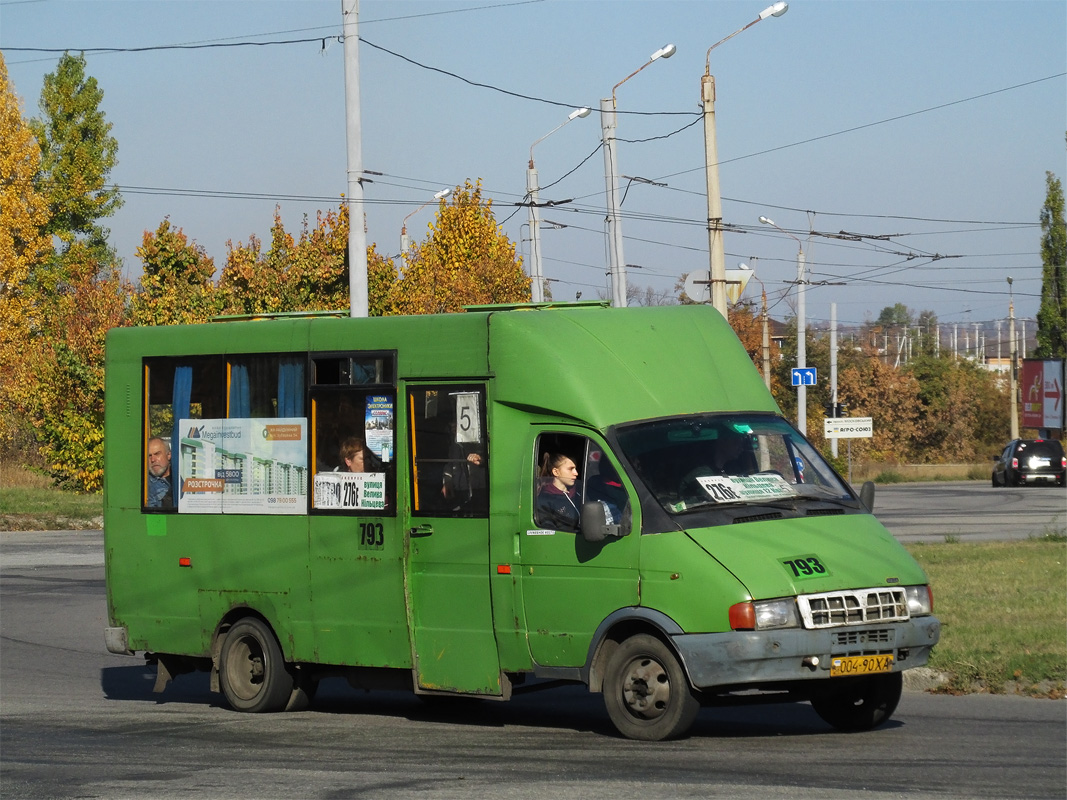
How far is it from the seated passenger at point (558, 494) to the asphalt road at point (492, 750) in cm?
135

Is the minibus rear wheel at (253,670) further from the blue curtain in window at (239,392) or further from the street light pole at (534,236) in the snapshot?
the street light pole at (534,236)

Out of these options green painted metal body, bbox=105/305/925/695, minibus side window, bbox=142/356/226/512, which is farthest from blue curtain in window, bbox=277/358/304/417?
minibus side window, bbox=142/356/226/512

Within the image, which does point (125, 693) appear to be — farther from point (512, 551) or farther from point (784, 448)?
point (784, 448)

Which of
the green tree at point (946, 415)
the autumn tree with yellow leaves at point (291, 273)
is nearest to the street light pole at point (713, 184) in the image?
the autumn tree with yellow leaves at point (291, 273)

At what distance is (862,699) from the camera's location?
30.3 feet

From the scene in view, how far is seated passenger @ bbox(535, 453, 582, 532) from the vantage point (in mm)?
9344

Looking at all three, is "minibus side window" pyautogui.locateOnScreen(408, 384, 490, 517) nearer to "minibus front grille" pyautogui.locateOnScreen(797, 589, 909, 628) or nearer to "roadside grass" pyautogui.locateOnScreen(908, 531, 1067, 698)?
"minibus front grille" pyautogui.locateOnScreen(797, 589, 909, 628)

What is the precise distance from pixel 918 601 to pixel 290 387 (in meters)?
4.77

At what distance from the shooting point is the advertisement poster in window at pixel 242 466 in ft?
35.4

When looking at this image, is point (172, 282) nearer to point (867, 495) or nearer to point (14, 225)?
point (14, 225)

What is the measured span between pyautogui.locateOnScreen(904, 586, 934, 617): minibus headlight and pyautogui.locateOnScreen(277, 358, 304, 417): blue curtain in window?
4537mm

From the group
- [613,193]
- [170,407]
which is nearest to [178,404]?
[170,407]

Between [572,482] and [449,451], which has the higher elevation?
[449,451]

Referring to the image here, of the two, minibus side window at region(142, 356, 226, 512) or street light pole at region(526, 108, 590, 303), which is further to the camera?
street light pole at region(526, 108, 590, 303)
